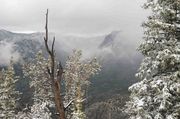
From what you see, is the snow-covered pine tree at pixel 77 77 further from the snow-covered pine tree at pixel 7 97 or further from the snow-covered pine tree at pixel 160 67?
the snow-covered pine tree at pixel 160 67

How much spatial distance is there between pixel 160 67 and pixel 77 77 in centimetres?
3331

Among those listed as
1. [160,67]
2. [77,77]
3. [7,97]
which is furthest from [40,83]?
[160,67]

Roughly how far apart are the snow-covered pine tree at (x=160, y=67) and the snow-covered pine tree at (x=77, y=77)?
97.3 feet

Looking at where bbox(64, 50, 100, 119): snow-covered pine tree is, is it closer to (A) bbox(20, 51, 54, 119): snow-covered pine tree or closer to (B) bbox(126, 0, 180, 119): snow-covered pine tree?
(A) bbox(20, 51, 54, 119): snow-covered pine tree

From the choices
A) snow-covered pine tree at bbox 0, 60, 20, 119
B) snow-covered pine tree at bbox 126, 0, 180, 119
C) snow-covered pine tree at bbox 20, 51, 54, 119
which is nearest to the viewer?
snow-covered pine tree at bbox 126, 0, 180, 119

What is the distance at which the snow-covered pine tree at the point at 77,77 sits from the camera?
176ft

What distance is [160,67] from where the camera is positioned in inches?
831

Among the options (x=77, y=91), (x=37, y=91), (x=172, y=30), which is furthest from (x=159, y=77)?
(x=37, y=91)

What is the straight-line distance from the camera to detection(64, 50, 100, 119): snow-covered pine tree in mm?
53500

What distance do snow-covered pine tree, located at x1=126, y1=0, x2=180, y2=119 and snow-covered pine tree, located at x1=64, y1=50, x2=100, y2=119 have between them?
29656 mm

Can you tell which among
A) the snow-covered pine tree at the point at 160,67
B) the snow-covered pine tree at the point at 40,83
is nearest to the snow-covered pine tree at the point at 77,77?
the snow-covered pine tree at the point at 40,83

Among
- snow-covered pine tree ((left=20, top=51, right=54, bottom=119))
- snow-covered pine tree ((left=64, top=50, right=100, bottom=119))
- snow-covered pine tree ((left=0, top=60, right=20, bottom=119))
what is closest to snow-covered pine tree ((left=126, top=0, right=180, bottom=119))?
snow-covered pine tree ((left=20, top=51, right=54, bottom=119))

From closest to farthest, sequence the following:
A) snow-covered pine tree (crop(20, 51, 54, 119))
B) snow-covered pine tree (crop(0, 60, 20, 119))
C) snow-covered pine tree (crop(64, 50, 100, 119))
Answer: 1. snow-covered pine tree (crop(20, 51, 54, 119))
2. snow-covered pine tree (crop(64, 50, 100, 119))
3. snow-covered pine tree (crop(0, 60, 20, 119))

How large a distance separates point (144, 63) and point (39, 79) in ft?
118
